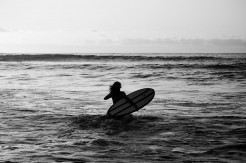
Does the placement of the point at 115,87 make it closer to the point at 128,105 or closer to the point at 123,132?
the point at 128,105

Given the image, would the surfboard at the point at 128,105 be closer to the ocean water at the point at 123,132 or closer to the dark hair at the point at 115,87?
the ocean water at the point at 123,132

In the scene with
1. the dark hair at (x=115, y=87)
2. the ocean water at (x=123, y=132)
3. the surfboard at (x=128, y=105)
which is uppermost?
the dark hair at (x=115, y=87)

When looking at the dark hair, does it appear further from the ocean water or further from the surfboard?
the ocean water

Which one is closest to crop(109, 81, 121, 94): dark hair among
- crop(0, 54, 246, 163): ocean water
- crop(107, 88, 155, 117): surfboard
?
crop(107, 88, 155, 117): surfboard

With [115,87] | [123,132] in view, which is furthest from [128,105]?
[123,132]

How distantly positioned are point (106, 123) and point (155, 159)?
406 centimetres

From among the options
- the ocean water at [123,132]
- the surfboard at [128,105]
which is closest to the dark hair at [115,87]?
the surfboard at [128,105]

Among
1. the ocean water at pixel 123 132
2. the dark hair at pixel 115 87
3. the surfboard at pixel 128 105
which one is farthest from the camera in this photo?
the dark hair at pixel 115 87

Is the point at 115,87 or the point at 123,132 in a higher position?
the point at 115,87

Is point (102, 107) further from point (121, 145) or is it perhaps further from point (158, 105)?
point (121, 145)

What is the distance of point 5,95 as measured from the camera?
18.3 m

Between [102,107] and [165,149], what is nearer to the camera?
[165,149]

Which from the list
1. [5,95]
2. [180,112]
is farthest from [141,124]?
[5,95]

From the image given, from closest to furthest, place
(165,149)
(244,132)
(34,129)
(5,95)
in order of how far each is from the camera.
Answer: (165,149) < (244,132) < (34,129) < (5,95)
